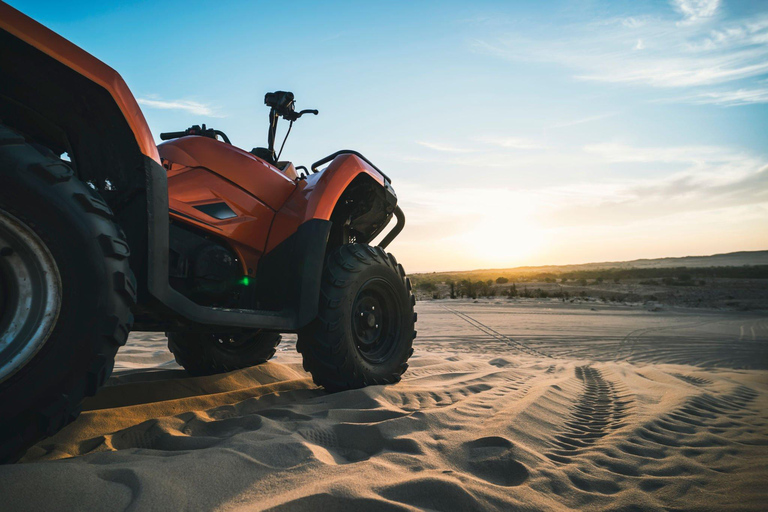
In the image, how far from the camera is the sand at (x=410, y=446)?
1.30 meters

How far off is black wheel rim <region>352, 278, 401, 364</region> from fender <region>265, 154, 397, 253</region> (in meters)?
0.66

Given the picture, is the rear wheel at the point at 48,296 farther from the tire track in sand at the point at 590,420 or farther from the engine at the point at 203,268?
the tire track in sand at the point at 590,420

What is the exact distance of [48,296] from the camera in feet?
4.50

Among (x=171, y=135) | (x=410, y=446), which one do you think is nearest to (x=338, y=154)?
(x=171, y=135)

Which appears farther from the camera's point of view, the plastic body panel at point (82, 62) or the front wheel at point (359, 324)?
the front wheel at point (359, 324)

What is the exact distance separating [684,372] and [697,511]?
3.97 meters

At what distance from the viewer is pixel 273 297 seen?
2.74 m

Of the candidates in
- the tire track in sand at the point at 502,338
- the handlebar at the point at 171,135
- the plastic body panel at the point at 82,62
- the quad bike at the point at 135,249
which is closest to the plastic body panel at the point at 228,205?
the quad bike at the point at 135,249

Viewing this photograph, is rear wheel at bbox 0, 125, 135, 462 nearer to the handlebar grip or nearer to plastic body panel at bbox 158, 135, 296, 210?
plastic body panel at bbox 158, 135, 296, 210

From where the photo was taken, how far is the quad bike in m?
1.35

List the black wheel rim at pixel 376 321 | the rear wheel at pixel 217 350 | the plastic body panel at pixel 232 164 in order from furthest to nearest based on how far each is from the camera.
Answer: the rear wheel at pixel 217 350
the black wheel rim at pixel 376 321
the plastic body panel at pixel 232 164

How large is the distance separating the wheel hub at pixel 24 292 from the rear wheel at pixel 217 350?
2160mm

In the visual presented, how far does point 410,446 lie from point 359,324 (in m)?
1.49

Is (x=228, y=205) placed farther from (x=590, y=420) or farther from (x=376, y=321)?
(x=590, y=420)
